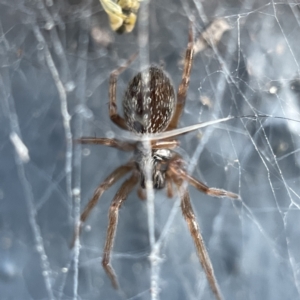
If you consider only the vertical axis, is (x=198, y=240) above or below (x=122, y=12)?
below

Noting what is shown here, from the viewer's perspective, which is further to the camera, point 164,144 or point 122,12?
point 122,12

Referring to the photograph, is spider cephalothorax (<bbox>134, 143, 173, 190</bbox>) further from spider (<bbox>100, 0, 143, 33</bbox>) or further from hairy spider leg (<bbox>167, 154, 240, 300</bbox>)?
spider (<bbox>100, 0, 143, 33</bbox>)

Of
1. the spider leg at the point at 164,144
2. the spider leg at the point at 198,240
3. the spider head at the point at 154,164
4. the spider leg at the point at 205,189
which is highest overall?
the spider leg at the point at 164,144

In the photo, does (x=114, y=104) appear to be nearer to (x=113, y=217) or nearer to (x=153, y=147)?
(x=153, y=147)

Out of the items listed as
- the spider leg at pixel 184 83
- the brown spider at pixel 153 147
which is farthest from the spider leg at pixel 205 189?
the spider leg at pixel 184 83

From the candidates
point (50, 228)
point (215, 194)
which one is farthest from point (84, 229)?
point (215, 194)

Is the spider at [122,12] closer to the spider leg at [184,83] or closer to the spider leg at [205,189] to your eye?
the spider leg at [184,83]

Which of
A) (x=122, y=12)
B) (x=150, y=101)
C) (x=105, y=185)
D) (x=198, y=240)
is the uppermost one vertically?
(x=122, y=12)

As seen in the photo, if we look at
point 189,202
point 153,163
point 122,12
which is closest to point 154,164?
point 153,163
